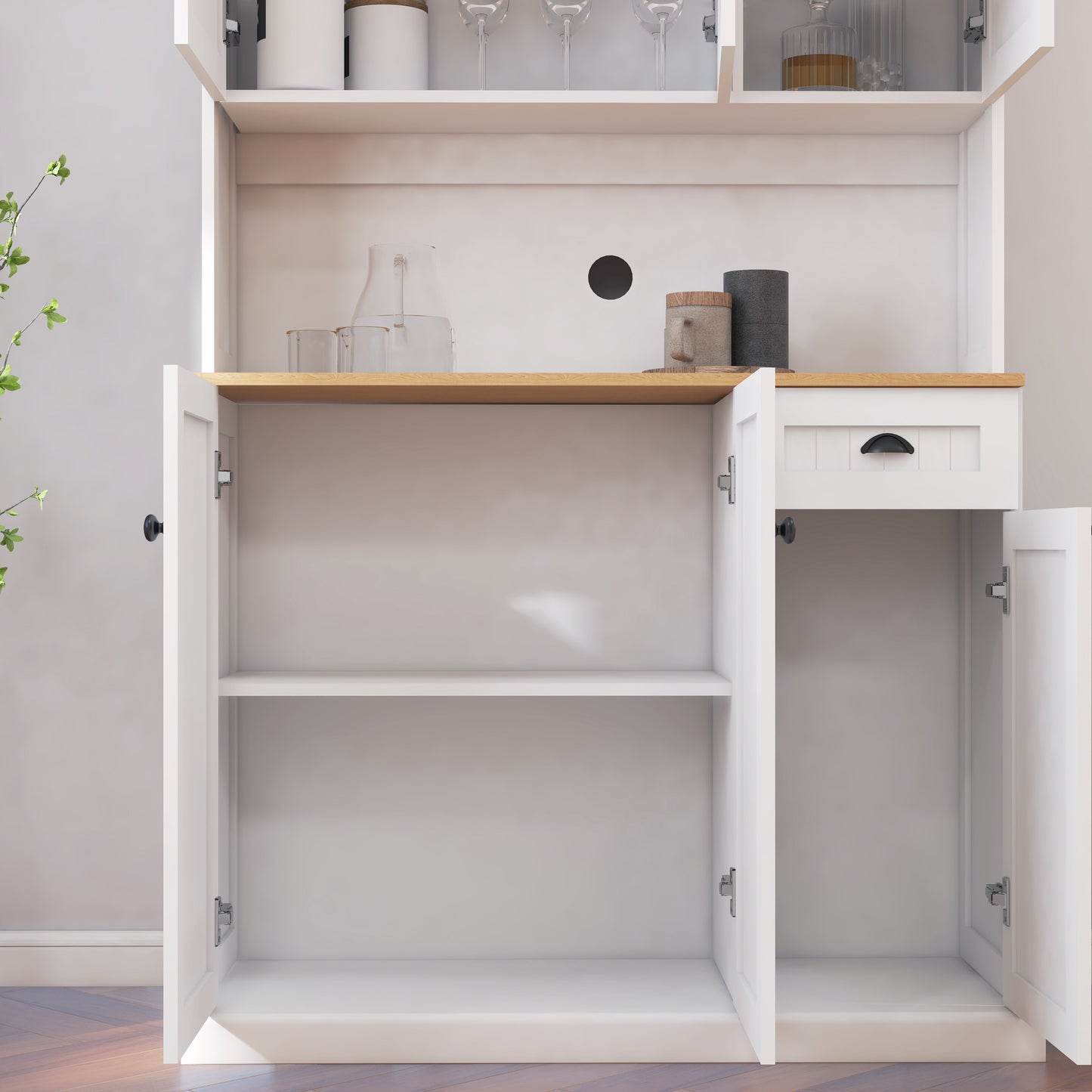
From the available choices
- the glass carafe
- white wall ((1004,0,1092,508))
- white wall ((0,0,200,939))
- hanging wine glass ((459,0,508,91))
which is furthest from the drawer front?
white wall ((0,0,200,939))

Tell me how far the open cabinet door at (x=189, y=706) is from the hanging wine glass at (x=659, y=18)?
96 cm

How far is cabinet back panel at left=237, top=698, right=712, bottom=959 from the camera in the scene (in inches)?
76.3

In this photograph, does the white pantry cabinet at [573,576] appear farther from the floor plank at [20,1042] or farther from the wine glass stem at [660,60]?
the floor plank at [20,1042]

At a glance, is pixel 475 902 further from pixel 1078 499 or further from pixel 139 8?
pixel 139 8

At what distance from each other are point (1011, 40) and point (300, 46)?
117 centimetres

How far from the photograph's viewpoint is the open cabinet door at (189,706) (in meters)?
1.46

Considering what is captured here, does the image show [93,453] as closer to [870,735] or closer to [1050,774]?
[870,735]

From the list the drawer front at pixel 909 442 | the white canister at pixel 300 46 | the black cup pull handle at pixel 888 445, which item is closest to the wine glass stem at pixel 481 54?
the white canister at pixel 300 46

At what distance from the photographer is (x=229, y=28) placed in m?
1.82

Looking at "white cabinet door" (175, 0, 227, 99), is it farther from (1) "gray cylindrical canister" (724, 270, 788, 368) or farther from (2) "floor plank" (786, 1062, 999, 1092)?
(2) "floor plank" (786, 1062, 999, 1092)

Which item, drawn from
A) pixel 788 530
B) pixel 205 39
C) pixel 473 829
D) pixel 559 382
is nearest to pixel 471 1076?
pixel 473 829

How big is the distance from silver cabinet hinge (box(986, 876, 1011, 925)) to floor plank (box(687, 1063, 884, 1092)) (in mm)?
319

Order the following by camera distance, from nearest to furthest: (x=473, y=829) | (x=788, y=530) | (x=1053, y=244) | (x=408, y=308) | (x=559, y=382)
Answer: (x=788, y=530), (x=559, y=382), (x=408, y=308), (x=473, y=829), (x=1053, y=244)

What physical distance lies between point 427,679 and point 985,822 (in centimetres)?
101
